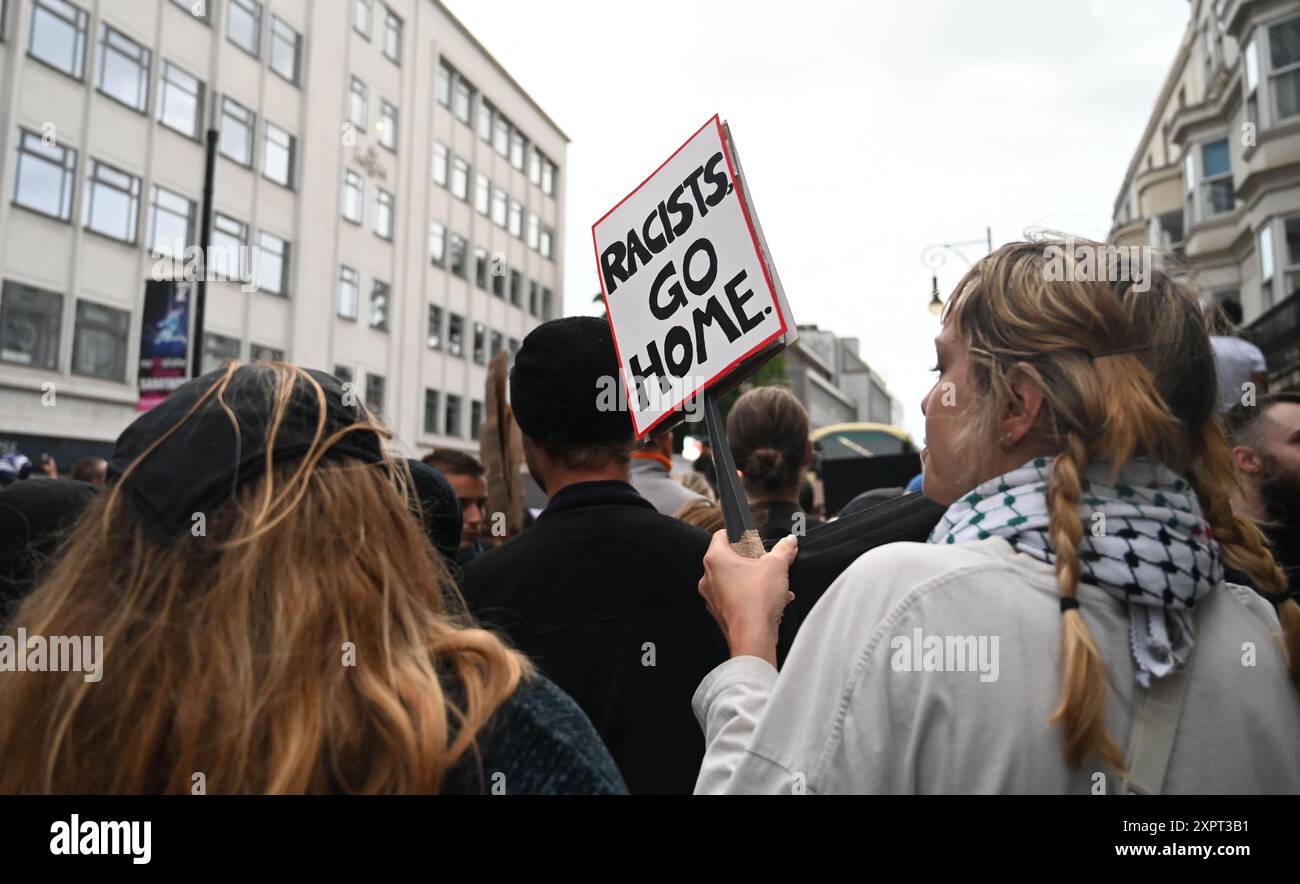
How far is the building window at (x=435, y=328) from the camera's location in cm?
3609

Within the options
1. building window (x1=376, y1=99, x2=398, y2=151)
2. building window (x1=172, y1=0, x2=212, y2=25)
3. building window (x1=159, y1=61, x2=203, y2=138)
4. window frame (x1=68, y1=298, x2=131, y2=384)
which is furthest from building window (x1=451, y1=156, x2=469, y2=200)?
window frame (x1=68, y1=298, x2=131, y2=384)

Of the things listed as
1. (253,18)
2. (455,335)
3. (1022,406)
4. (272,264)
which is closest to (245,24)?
(253,18)

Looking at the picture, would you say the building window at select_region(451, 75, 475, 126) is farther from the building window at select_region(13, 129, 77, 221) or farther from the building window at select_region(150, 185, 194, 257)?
the building window at select_region(13, 129, 77, 221)

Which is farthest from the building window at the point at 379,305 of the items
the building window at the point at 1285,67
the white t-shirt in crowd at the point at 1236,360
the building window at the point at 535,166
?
the white t-shirt in crowd at the point at 1236,360

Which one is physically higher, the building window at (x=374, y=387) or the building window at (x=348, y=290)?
the building window at (x=348, y=290)

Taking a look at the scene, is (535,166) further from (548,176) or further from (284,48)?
(284,48)

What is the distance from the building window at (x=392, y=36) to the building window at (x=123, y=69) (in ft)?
37.7

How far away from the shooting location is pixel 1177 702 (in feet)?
4.55

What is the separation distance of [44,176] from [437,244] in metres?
17.0

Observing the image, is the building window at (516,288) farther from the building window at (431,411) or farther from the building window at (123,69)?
the building window at (123,69)
